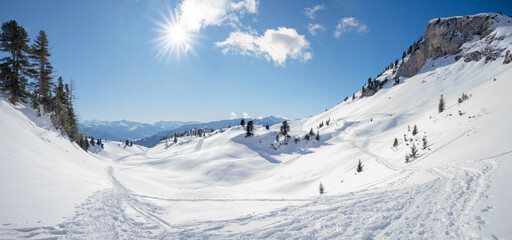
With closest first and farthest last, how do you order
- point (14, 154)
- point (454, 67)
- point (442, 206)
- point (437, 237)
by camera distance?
point (437, 237)
point (442, 206)
point (14, 154)
point (454, 67)

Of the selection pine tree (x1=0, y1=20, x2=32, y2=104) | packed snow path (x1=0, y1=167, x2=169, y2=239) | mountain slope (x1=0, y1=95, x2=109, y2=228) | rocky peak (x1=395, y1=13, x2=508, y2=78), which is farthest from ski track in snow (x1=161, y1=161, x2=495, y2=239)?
rocky peak (x1=395, y1=13, x2=508, y2=78)

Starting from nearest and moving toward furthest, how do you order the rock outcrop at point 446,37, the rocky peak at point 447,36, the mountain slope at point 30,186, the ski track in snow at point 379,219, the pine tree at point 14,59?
the ski track in snow at point 379,219 < the mountain slope at point 30,186 < the pine tree at point 14,59 < the rocky peak at point 447,36 < the rock outcrop at point 446,37

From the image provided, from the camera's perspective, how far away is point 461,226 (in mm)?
6258

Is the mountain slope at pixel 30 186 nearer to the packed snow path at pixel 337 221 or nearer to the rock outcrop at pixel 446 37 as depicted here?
the packed snow path at pixel 337 221

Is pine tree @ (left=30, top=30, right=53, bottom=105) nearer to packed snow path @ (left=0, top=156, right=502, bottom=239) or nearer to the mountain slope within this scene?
the mountain slope

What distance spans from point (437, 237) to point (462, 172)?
379 inches

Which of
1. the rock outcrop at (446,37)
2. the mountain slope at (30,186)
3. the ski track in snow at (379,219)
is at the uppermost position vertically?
the rock outcrop at (446,37)

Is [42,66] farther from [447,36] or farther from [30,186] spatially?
[447,36]

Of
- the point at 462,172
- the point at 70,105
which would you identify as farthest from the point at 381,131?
the point at 70,105

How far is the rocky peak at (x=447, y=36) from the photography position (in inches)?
3494

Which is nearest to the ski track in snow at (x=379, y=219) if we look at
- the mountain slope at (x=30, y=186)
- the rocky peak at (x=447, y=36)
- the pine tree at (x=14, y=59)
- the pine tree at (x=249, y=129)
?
the mountain slope at (x=30, y=186)

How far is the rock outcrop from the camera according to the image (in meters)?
89.6

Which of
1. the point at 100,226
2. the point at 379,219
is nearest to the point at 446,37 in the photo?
the point at 379,219

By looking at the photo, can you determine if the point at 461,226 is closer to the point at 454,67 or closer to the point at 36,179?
the point at 36,179
